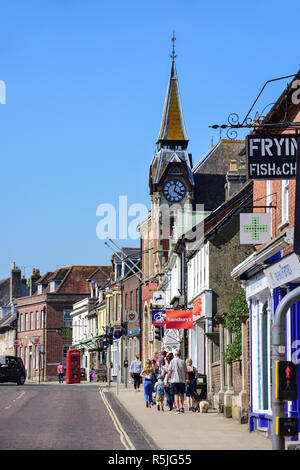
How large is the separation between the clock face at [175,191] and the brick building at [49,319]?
33.3m

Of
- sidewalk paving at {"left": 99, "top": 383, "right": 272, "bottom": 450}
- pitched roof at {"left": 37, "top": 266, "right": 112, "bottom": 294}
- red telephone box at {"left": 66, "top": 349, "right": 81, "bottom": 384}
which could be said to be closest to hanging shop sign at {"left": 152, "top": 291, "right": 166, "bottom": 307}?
red telephone box at {"left": 66, "top": 349, "right": 81, "bottom": 384}

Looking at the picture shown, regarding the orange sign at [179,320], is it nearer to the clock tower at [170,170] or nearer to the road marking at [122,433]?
the road marking at [122,433]

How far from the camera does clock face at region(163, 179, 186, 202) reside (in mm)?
59125

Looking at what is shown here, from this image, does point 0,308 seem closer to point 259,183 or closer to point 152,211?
point 152,211

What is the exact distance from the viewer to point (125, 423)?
21531 millimetres

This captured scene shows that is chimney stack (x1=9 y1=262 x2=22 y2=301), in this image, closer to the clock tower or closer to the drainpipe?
the clock tower

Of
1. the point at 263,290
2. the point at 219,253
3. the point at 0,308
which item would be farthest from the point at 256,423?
the point at 0,308

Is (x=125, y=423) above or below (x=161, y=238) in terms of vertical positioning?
below

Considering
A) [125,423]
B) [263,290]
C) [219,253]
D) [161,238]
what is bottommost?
[125,423]

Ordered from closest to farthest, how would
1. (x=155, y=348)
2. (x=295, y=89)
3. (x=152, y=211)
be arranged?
(x=295, y=89)
(x=155, y=348)
(x=152, y=211)

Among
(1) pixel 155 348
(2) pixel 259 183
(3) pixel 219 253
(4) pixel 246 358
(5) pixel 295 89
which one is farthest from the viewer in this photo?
(1) pixel 155 348
